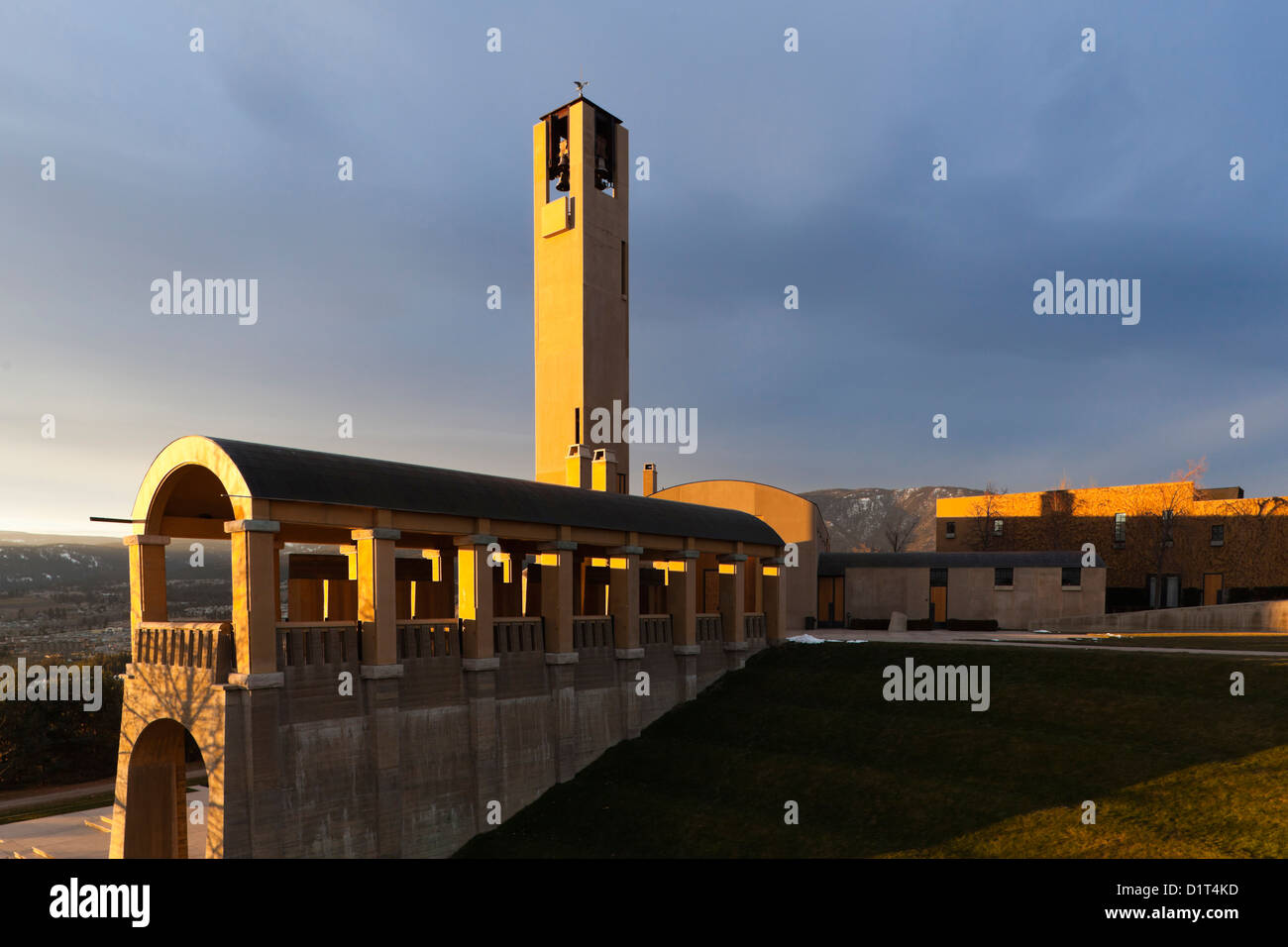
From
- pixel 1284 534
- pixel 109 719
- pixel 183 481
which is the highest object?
pixel 183 481

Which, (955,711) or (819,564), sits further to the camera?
(819,564)

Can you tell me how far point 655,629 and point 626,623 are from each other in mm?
2506

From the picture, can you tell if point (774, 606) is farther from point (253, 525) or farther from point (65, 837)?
point (65, 837)

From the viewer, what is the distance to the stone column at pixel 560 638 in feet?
94.5

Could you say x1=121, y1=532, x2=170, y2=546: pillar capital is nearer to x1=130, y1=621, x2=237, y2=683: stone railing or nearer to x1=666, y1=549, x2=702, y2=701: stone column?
x1=130, y1=621, x2=237, y2=683: stone railing

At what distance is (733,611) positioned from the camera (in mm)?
37000

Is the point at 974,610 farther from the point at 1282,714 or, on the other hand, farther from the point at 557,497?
the point at 557,497

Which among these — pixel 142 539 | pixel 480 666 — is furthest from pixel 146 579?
pixel 480 666

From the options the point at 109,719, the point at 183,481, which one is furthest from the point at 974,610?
the point at 109,719

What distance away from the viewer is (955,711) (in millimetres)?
28578

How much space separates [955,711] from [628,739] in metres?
12.4

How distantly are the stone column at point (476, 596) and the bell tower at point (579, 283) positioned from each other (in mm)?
18297

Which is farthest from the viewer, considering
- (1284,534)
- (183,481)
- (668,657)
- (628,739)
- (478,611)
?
(1284,534)
